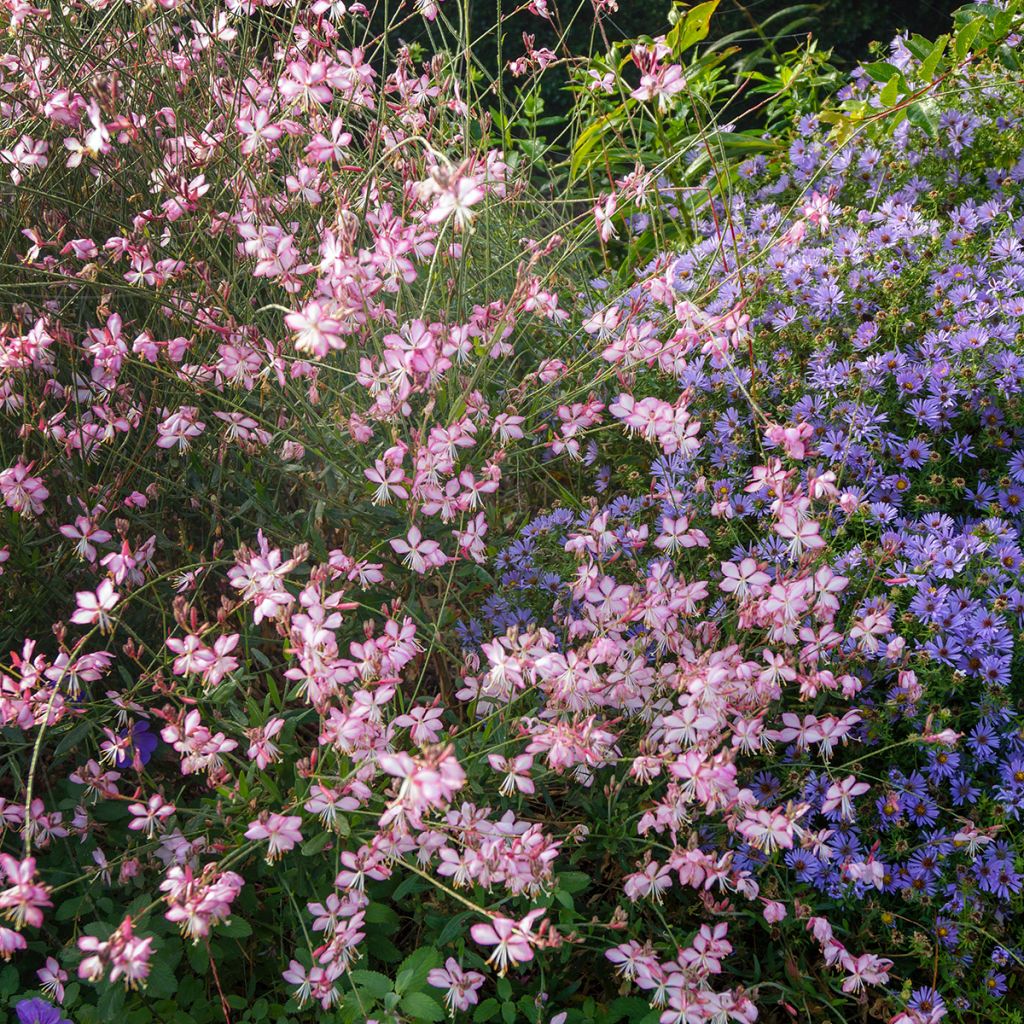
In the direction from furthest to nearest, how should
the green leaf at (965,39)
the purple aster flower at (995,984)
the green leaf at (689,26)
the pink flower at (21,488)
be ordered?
the green leaf at (689,26)
the green leaf at (965,39)
the pink flower at (21,488)
the purple aster flower at (995,984)

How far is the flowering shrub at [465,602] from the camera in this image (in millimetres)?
1650

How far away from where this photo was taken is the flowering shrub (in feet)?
5.41

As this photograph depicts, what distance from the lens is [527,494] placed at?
2807mm

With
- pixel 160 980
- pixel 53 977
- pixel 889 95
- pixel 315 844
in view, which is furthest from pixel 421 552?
pixel 889 95

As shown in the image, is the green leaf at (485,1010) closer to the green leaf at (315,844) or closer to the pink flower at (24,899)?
the green leaf at (315,844)

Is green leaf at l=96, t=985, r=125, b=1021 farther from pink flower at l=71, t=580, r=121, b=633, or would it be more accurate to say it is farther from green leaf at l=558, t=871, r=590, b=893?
green leaf at l=558, t=871, r=590, b=893

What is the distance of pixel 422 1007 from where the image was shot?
158cm

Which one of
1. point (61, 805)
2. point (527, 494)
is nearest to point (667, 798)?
point (61, 805)

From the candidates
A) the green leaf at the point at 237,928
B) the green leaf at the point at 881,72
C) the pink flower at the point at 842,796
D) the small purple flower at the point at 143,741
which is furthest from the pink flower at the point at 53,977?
the green leaf at the point at 881,72

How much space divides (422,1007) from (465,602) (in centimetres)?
102

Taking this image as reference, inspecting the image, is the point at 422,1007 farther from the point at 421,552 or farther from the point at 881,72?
the point at 881,72

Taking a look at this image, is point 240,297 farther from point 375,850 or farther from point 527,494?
point 375,850

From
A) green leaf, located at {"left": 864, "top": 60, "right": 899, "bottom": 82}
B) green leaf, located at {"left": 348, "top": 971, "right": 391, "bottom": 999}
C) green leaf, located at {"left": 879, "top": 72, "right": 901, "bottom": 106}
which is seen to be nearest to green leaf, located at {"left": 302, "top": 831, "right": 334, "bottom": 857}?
green leaf, located at {"left": 348, "top": 971, "right": 391, "bottom": 999}

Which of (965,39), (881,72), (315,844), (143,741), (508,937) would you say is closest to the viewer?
(508,937)
